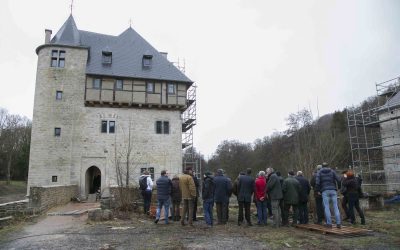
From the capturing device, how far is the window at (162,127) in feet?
82.3

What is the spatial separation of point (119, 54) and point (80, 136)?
7.39 m

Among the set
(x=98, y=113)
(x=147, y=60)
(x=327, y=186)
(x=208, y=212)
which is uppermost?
(x=147, y=60)

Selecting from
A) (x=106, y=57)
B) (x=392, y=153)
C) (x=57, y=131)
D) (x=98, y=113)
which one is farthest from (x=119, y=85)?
(x=392, y=153)

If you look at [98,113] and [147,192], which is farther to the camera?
[98,113]

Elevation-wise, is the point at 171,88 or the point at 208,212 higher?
the point at 171,88

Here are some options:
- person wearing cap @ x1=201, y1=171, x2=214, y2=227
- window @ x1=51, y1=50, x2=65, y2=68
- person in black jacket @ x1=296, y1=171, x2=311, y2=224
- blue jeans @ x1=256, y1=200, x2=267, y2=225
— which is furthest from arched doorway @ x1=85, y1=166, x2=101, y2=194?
person in black jacket @ x1=296, y1=171, x2=311, y2=224

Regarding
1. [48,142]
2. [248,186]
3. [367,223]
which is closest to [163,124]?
[48,142]

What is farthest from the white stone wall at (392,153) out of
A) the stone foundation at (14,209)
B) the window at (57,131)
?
the window at (57,131)

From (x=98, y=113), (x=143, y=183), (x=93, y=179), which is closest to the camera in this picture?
(x=143, y=183)

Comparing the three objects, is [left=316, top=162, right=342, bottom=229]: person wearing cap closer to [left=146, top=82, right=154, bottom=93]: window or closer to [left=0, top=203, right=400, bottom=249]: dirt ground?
[left=0, top=203, right=400, bottom=249]: dirt ground

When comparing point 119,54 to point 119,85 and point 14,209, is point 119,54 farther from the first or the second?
point 14,209

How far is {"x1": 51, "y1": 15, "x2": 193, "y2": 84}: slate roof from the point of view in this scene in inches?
967

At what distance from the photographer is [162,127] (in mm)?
25172

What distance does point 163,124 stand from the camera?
25.2m
